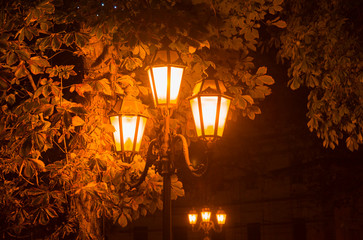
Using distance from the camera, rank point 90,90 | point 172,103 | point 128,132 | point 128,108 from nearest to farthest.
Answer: point 172,103, point 128,132, point 128,108, point 90,90

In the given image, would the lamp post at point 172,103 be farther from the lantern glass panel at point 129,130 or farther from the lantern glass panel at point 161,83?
the lantern glass panel at point 129,130

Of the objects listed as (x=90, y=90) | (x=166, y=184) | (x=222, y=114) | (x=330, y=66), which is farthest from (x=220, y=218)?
(x=222, y=114)

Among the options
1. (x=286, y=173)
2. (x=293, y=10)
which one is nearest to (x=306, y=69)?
(x=293, y=10)

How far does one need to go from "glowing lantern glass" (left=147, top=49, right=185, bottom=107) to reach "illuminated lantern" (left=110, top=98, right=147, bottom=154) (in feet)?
2.02

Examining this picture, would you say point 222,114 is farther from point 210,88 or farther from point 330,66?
point 330,66

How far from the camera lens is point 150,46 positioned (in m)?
6.12

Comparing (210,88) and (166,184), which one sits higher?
(210,88)

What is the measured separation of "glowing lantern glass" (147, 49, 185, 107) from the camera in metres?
5.53

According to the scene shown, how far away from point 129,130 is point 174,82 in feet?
2.82

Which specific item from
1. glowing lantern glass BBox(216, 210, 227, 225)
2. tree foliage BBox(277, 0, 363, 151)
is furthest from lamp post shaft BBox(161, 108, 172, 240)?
glowing lantern glass BBox(216, 210, 227, 225)

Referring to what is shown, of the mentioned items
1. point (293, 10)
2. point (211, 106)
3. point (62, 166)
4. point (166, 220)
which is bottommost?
point (166, 220)

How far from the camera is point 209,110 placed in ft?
18.3

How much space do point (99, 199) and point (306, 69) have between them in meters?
3.92

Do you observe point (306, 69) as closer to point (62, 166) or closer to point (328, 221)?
point (62, 166)
